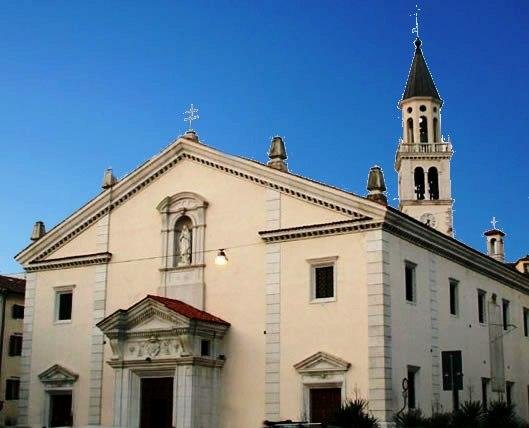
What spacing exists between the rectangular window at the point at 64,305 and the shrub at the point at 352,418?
1562 cm

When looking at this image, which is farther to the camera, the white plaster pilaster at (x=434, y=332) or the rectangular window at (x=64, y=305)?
the rectangular window at (x=64, y=305)

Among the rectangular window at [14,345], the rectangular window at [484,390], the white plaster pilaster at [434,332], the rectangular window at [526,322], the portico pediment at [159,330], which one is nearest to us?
the portico pediment at [159,330]

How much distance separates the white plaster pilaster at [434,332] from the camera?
107ft

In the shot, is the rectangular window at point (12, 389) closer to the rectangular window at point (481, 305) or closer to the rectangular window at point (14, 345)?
the rectangular window at point (14, 345)

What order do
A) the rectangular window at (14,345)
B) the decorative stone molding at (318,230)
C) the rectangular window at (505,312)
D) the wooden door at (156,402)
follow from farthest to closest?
the rectangular window at (14,345) → the rectangular window at (505,312) → the wooden door at (156,402) → the decorative stone molding at (318,230)

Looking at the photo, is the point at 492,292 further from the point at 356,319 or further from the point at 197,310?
the point at 197,310

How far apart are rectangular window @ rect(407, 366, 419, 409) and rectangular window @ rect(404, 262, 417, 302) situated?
2.63m

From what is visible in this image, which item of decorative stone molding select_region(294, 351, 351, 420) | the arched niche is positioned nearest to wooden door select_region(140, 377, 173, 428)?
the arched niche

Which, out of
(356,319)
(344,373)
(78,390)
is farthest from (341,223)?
(78,390)

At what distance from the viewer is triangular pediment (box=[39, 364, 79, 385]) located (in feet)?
119

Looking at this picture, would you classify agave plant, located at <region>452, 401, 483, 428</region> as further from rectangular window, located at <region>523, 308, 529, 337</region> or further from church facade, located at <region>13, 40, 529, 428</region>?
rectangular window, located at <region>523, 308, 529, 337</region>

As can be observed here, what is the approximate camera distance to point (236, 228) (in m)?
33.8

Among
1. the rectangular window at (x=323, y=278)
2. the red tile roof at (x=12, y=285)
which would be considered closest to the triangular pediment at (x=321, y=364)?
the rectangular window at (x=323, y=278)

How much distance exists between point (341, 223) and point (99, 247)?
40.8ft
